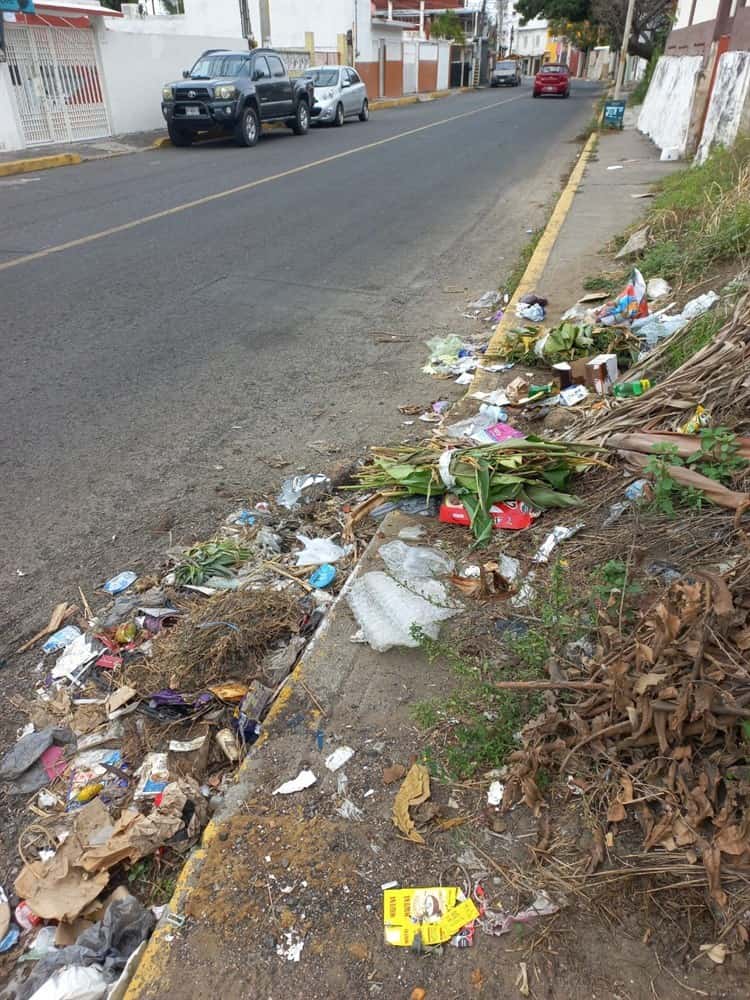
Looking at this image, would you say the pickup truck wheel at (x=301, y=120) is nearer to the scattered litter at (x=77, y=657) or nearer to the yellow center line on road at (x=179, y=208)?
the yellow center line on road at (x=179, y=208)

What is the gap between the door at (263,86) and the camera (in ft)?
61.0

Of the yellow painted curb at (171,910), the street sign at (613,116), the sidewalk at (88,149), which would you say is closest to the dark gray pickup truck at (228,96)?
the sidewalk at (88,149)

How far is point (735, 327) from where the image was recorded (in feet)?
12.8

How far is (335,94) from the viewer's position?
24359 mm

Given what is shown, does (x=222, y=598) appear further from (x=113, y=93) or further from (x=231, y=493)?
(x=113, y=93)

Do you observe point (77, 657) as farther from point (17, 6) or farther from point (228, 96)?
point (17, 6)

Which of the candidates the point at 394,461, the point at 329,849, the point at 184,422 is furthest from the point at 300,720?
the point at 184,422

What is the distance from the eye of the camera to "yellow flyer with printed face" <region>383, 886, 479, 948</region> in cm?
184

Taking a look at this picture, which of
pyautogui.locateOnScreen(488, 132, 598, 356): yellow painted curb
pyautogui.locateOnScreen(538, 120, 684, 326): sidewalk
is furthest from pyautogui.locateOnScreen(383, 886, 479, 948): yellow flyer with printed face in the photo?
pyautogui.locateOnScreen(538, 120, 684, 326): sidewalk

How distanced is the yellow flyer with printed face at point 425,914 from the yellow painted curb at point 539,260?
148 inches

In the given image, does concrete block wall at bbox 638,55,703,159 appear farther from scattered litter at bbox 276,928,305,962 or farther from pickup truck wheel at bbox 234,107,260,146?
scattered litter at bbox 276,928,305,962

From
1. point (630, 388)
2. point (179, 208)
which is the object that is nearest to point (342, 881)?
point (630, 388)

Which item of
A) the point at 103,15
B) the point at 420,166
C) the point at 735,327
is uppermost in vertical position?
the point at 103,15

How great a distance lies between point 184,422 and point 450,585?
2519 mm
